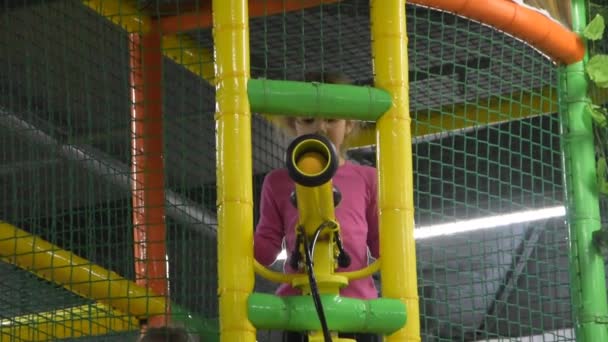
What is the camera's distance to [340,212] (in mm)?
2533

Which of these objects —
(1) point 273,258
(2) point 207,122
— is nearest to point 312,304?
(1) point 273,258

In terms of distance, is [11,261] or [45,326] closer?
[11,261]

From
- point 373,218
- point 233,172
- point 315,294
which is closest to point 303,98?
point 233,172

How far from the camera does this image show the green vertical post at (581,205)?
312 cm

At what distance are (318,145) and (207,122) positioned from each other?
3.46 m

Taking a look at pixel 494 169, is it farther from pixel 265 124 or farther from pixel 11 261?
pixel 11 261

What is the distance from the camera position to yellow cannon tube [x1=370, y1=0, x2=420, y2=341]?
2104 millimetres

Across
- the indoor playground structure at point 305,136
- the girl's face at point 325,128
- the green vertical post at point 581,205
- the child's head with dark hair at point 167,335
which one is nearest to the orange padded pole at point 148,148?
the indoor playground structure at point 305,136

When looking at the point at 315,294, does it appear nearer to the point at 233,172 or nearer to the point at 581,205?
the point at 233,172

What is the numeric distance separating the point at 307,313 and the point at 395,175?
0.35m

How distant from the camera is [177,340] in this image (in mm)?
2984

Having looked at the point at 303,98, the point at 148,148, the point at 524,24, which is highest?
the point at 524,24

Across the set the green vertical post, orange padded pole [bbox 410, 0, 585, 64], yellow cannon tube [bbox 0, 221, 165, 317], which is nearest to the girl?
orange padded pole [bbox 410, 0, 585, 64]

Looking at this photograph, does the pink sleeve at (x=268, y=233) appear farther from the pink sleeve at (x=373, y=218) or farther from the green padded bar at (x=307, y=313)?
the green padded bar at (x=307, y=313)
